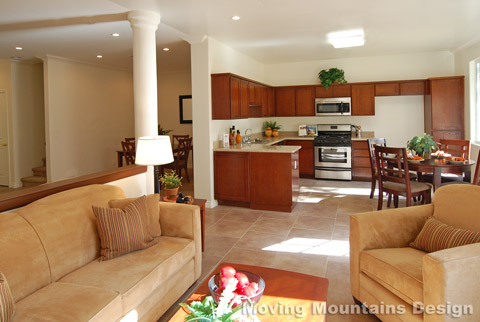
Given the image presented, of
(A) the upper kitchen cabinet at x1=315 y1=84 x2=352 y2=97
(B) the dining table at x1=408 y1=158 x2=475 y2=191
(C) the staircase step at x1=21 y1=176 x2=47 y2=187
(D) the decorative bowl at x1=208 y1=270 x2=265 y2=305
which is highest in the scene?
(A) the upper kitchen cabinet at x1=315 y1=84 x2=352 y2=97

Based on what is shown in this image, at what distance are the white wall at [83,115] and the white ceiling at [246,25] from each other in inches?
23.2

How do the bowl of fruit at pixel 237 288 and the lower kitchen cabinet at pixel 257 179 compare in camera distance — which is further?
the lower kitchen cabinet at pixel 257 179

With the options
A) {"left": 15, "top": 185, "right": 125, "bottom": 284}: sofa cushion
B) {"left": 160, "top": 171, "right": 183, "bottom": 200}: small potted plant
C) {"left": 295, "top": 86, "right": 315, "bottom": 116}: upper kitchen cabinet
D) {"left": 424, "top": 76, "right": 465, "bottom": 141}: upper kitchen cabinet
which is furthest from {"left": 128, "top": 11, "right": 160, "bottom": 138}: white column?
{"left": 424, "top": 76, "right": 465, "bottom": 141}: upper kitchen cabinet

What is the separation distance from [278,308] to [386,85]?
21.4 ft

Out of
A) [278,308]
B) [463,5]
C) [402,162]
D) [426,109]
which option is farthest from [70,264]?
[426,109]

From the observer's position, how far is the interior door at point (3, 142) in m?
7.12

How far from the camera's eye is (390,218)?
7.95 feet

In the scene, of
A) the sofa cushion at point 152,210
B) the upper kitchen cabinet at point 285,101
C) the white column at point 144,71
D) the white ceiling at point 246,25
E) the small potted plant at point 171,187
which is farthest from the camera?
the upper kitchen cabinet at point 285,101

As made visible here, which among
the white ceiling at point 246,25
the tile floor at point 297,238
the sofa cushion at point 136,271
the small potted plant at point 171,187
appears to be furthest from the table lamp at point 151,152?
the white ceiling at point 246,25

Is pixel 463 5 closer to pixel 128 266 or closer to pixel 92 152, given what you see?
pixel 128 266

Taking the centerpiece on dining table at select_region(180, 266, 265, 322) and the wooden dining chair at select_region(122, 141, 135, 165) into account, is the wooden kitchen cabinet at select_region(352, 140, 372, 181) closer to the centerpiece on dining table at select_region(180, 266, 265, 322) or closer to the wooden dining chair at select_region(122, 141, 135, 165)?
the wooden dining chair at select_region(122, 141, 135, 165)

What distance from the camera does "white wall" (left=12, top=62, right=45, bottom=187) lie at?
7008 millimetres

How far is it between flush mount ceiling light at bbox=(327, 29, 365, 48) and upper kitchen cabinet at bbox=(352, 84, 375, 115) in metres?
1.72

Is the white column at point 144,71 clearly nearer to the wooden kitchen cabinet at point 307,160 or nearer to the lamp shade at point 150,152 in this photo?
the lamp shade at point 150,152
